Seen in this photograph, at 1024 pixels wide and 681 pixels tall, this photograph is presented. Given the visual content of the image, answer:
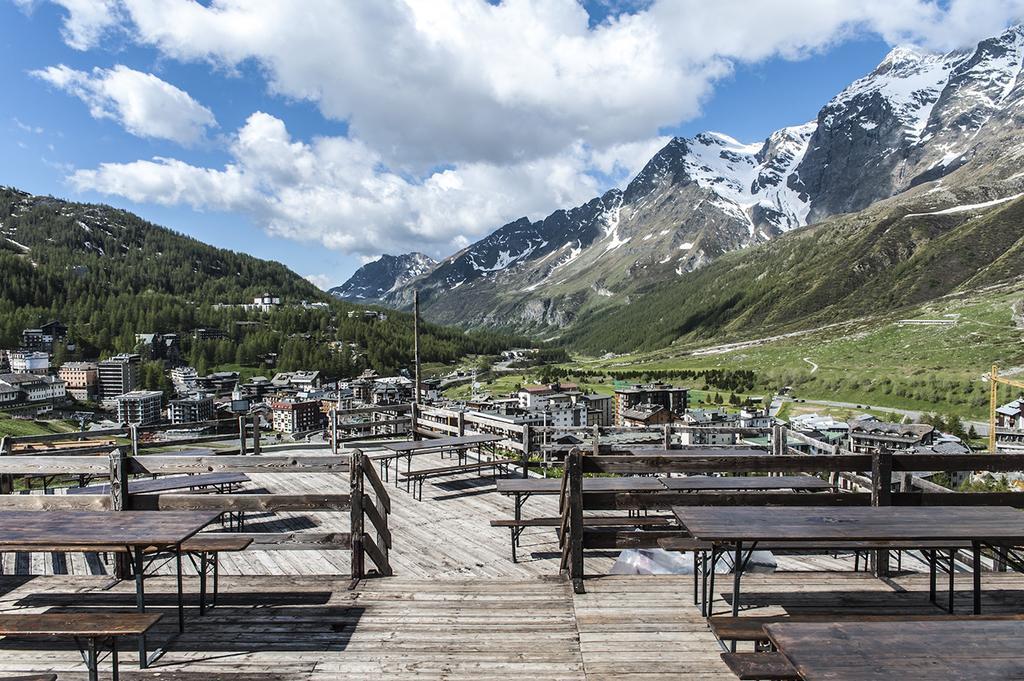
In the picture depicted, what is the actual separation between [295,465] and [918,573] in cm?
798

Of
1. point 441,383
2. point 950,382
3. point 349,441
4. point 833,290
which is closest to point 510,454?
point 349,441

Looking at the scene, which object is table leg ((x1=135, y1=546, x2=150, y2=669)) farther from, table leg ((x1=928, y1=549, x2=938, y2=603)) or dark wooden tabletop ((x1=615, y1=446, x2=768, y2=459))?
dark wooden tabletop ((x1=615, y1=446, x2=768, y2=459))

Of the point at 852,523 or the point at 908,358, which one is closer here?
the point at 852,523

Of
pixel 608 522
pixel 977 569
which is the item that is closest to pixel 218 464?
pixel 608 522

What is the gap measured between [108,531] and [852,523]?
7.10m

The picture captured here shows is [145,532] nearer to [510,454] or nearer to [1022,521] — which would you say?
[1022,521]

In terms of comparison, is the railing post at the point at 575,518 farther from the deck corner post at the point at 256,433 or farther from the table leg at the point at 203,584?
the deck corner post at the point at 256,433

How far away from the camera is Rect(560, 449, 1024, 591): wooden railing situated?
671 centimetres

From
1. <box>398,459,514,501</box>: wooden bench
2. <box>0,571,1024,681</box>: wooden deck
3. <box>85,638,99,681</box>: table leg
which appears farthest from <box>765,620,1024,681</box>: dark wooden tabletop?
<box>398,459,514,501</box>: wooden bench

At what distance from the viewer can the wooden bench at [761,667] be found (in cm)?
364

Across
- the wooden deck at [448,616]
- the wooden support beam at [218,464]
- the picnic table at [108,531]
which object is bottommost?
the wooden deck at [448,616]

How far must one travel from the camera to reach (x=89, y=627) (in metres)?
4.45

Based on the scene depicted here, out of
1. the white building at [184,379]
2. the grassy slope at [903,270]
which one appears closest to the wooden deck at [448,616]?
the white building at [184,379]

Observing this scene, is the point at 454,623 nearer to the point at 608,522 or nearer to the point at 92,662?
the point at 92,662
